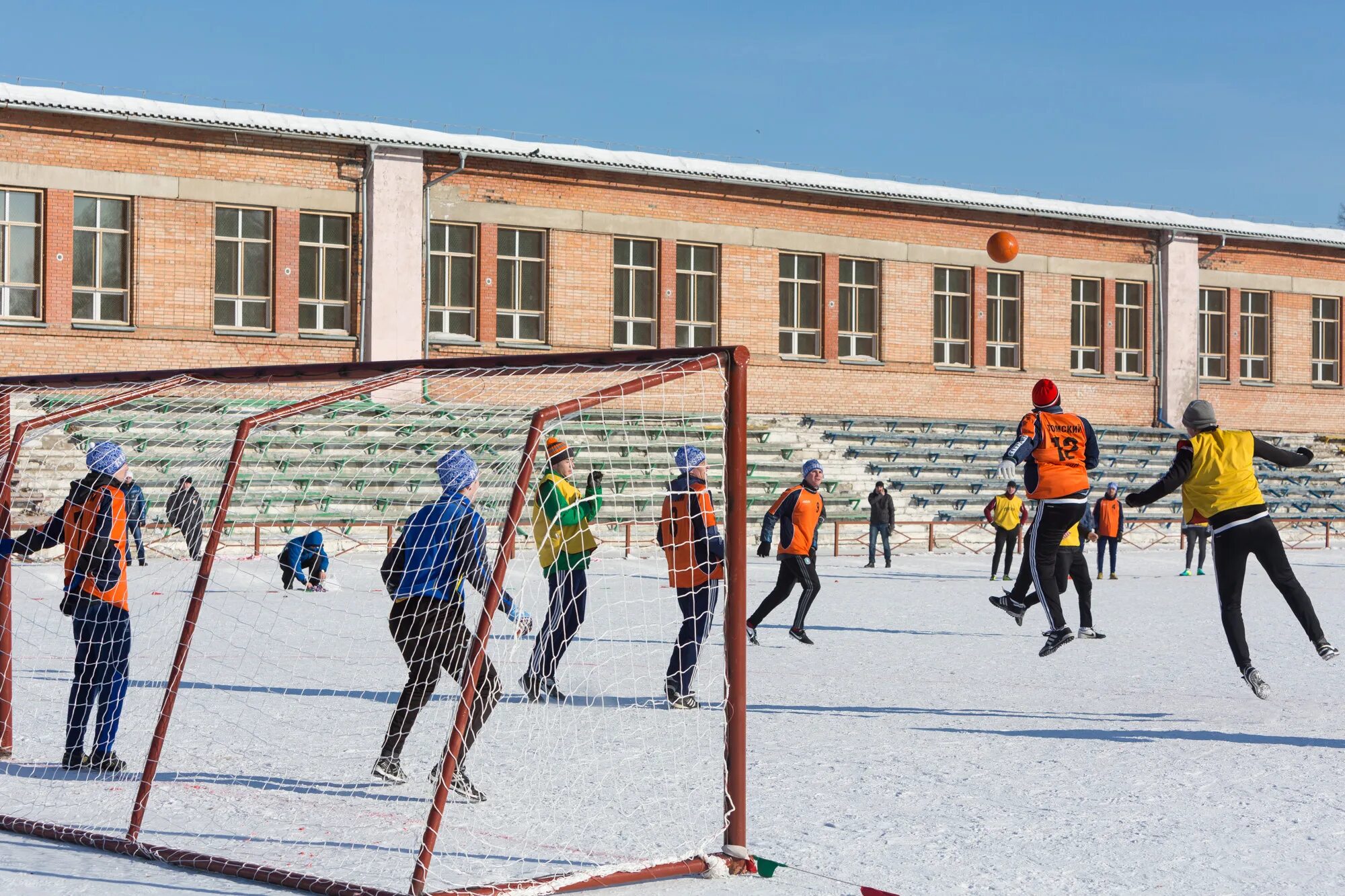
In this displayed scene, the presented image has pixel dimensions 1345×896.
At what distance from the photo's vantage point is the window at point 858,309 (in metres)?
35.1

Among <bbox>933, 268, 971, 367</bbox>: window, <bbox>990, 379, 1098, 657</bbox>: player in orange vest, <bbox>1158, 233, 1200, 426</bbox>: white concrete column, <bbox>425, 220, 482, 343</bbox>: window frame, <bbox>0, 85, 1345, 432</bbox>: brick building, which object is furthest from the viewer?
<bbox>1158, 233, 1200, 426</bbox>: white concrete column

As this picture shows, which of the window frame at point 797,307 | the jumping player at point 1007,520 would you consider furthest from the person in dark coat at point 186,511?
the window frame at point 797,307

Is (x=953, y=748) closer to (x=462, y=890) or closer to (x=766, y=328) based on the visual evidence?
(x=462, y=890)

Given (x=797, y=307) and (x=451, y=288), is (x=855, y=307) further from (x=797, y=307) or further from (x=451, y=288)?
(x=451, y=288)

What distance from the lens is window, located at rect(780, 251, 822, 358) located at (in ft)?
112

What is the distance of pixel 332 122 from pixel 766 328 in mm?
10800

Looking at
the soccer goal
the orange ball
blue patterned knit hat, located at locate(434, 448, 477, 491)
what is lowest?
the soccer goal

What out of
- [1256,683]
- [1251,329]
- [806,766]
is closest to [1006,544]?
[1256,683]

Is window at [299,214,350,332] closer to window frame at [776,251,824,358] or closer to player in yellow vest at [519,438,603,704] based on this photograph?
window frame at [776,251,824,358]

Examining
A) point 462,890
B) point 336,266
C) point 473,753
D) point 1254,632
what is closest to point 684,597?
point 473,753

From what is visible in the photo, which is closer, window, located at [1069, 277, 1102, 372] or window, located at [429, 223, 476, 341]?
window, located at [429, 223, 476, 341]

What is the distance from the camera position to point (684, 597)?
31.0ft

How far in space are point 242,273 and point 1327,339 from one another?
97.6 ft

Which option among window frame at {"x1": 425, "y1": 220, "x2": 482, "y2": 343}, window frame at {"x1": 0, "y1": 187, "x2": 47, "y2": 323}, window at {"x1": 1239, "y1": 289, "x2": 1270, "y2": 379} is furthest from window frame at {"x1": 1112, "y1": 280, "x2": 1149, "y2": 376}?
window frame at {"x1": 0, "y1": 187, "x2": 47, "y2": 323}
